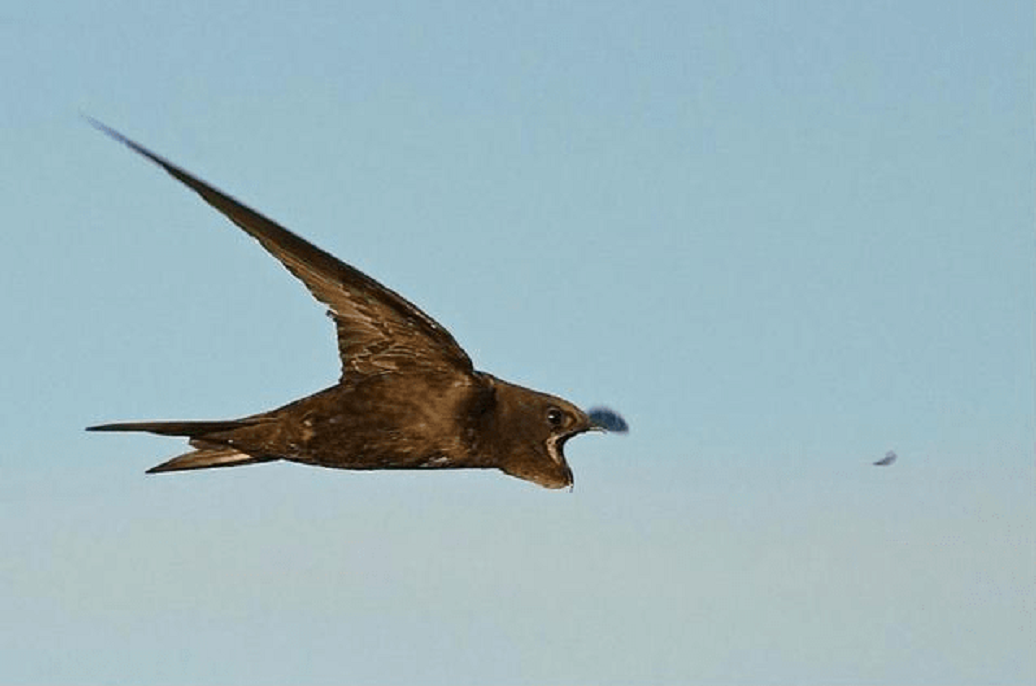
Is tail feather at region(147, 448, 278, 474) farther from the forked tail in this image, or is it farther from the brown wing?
the brown wing

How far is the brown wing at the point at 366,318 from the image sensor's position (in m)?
13.1

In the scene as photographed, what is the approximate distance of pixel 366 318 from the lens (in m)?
13.7

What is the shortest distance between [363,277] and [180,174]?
7.16 ft

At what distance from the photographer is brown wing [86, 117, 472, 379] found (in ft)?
43.0

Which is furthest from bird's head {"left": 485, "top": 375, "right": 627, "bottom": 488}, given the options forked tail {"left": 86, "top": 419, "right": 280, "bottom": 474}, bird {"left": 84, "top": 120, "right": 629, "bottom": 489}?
forked tail {"left": 86, "top": 419, "right": 280, "bottom": 474}

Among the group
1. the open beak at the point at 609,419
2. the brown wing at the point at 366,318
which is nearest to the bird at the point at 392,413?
the brown wing at the point at 366,318

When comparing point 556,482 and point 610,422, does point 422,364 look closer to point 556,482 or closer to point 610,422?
point 556,482

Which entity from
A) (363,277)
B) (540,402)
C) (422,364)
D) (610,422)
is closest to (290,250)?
(363,277)

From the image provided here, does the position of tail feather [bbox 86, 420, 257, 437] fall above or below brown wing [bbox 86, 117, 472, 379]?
below

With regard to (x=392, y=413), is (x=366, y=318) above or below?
above

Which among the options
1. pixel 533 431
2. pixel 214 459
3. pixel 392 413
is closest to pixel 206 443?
pixel 214 459

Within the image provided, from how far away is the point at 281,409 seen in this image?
13.9 metres

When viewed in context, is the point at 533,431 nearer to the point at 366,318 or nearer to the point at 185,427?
the point at 366,318

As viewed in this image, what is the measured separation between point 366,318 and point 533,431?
1.63 m
